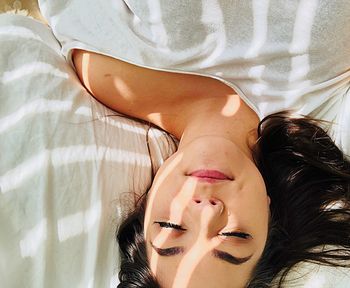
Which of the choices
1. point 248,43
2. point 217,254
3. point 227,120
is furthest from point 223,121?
point 217,254

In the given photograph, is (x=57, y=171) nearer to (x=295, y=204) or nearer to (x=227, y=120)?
(x=227, y=120)

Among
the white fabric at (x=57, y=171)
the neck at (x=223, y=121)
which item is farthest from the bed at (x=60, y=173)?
the neck at (x=223, y=121)

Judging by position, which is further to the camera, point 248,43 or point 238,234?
point 248,43

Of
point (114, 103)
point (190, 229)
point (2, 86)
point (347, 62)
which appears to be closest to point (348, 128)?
point (347, 62)

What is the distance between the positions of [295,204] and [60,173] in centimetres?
54

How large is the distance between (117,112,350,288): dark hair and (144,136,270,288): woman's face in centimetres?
7

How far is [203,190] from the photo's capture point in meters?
1.10

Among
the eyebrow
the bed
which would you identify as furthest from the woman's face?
the bed

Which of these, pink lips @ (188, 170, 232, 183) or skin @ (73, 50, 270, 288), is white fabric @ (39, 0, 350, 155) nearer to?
skin @ (73, 50, 270, 288)

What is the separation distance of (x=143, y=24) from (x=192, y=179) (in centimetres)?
37

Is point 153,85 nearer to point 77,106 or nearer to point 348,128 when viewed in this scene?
point 77,106

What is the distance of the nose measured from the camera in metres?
1.08

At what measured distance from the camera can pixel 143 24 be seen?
123cm

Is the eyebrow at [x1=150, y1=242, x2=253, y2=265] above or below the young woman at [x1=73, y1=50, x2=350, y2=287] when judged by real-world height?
below
